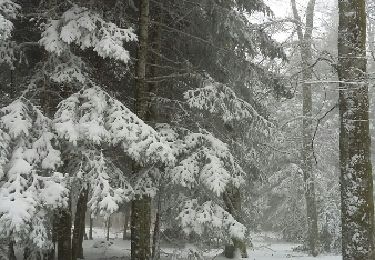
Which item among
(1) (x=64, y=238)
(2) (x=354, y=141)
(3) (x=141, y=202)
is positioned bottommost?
(1) (x=64, y=238)

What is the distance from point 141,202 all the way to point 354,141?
178 inches

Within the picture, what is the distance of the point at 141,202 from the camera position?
30.4 ft

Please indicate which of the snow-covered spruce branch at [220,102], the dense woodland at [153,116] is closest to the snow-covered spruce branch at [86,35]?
the dense woodland at [153,116]

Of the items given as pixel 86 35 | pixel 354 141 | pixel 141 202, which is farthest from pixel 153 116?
pixel 354 141

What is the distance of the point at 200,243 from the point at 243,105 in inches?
129

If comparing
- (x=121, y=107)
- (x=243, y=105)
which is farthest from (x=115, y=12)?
(x=243, y=105)

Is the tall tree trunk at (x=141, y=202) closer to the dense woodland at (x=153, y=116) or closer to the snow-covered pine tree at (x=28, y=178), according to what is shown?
the dense woodland at (x=153, y=116)

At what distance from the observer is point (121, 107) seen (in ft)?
28.3

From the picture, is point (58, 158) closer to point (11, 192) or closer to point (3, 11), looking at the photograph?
point (11, 192)

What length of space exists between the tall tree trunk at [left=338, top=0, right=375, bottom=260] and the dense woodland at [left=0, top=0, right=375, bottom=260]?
0.06 feet

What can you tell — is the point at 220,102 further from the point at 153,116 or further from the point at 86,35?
the point at 86,35

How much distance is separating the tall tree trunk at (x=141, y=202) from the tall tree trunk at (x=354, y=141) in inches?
160

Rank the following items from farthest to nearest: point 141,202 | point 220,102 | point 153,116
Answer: point 153,116
point 220,102
point 141,202

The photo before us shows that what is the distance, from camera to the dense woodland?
6.94 meters
